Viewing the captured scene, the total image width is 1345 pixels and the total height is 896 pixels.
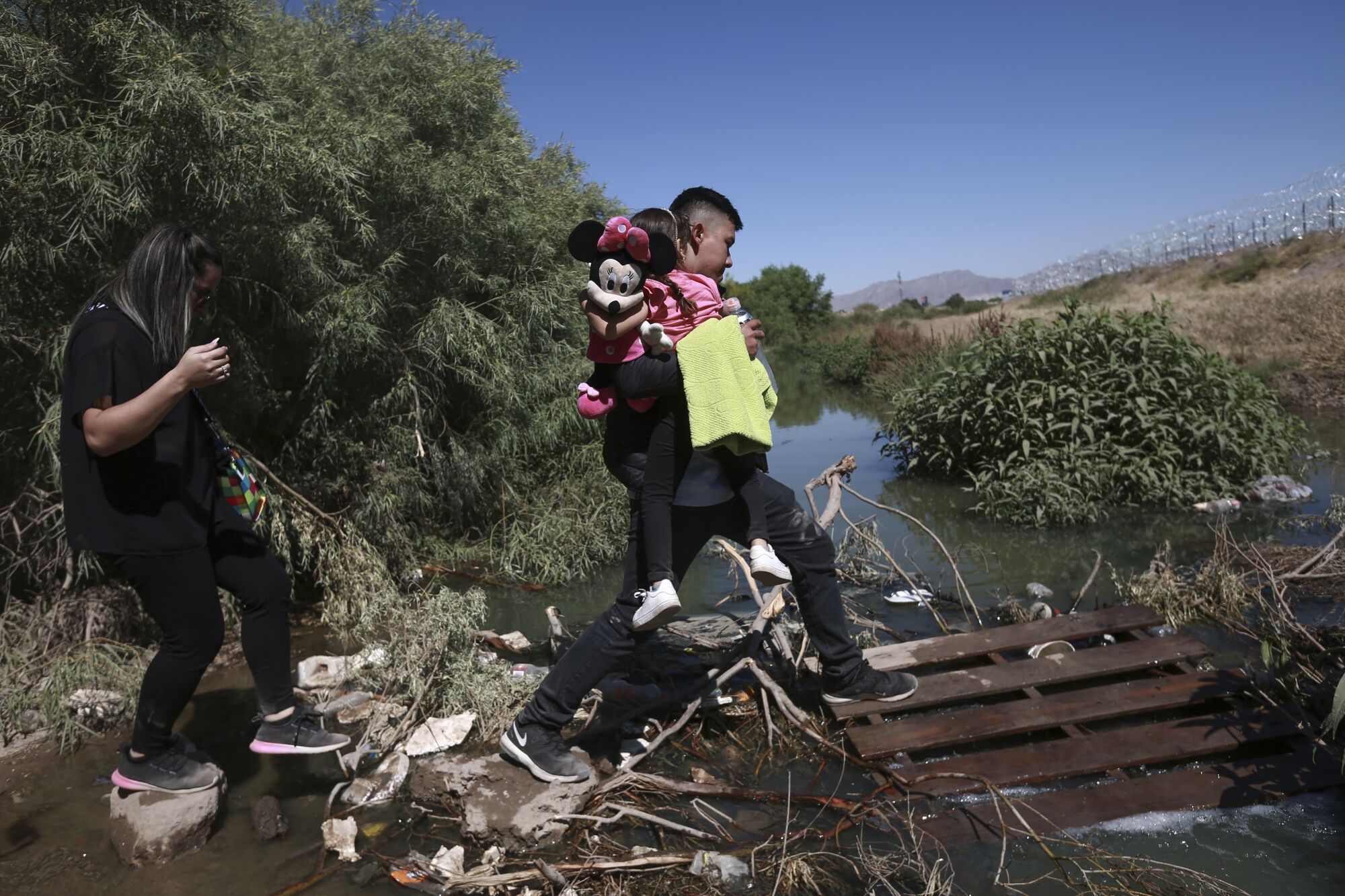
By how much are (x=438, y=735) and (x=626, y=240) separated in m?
2.32

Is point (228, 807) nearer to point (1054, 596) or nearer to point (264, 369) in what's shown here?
point (264, 369)

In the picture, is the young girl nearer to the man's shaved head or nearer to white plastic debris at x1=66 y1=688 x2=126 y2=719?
the man's shaved head

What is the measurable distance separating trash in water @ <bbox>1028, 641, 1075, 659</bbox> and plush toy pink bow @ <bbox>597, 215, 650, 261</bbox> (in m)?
2.71

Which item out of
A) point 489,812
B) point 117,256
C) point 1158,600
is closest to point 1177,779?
point 1158,600

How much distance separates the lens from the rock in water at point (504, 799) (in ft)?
10.00

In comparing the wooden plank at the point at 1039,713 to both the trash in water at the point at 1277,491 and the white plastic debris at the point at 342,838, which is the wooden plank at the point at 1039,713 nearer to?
the white plastic debris at the point at 342,838

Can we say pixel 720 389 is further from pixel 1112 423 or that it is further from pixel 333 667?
pixel 1112 423

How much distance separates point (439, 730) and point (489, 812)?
92cm

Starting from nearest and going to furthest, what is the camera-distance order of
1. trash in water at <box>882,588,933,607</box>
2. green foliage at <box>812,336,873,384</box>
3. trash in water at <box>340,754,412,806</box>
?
trash in water at <box>340,754,412,806</box>, trash in water at <box>882,588,933,607</box>, green foliage at <box>812,336,873,384</box>

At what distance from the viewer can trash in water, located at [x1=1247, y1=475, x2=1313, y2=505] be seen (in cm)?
776

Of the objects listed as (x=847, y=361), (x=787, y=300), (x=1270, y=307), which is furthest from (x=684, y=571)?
(x=787, y=300)

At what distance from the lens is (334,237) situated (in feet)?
21.0

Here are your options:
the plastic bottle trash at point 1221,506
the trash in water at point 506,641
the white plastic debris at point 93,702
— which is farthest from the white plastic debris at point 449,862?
the plastic bottle trash at point 1221,506

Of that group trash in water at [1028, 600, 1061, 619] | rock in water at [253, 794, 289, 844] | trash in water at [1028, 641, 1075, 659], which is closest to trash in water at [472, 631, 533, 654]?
rock in water at [253, 794, 289, 844]
